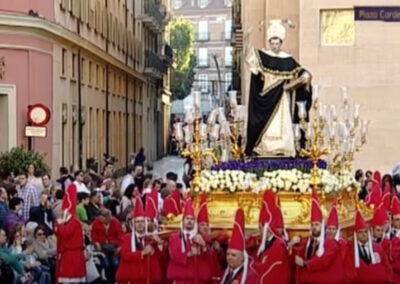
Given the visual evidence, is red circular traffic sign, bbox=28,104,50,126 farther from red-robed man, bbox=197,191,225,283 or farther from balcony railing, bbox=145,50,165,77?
balcony railing, bbox=145,50,165,77

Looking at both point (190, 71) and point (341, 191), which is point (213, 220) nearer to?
point (341, 191)

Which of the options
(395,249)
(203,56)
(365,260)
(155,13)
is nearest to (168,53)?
(155,13)

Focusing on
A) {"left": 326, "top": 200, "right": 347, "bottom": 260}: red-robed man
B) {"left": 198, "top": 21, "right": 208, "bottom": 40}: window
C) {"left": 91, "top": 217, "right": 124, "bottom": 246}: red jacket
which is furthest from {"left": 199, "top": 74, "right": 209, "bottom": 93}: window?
{"left": 326, "top": 200, "right": 347, "bottom": 260}: red-robed man

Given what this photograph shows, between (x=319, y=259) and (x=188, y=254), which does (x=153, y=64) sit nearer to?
(x=188, y=254)

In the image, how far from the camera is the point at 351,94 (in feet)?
84.2

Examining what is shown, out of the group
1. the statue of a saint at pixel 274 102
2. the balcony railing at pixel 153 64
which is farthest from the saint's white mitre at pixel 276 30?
the balcony railing at pixel 153 64

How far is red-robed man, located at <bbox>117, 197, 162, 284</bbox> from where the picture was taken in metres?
14.1

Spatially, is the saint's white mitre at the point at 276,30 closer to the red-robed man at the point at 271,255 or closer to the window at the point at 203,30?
the red-robed man at the point at 271,255

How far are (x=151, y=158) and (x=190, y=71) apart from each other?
116 feet

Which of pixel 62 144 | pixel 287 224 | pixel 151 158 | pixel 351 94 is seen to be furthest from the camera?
pixel 151 158

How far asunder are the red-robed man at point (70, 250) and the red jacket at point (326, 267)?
14.5 ft

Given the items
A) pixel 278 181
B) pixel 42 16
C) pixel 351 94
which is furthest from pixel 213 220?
pixel 42 16

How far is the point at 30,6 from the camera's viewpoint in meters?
32.2

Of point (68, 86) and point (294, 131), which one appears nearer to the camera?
point (294, 131)
